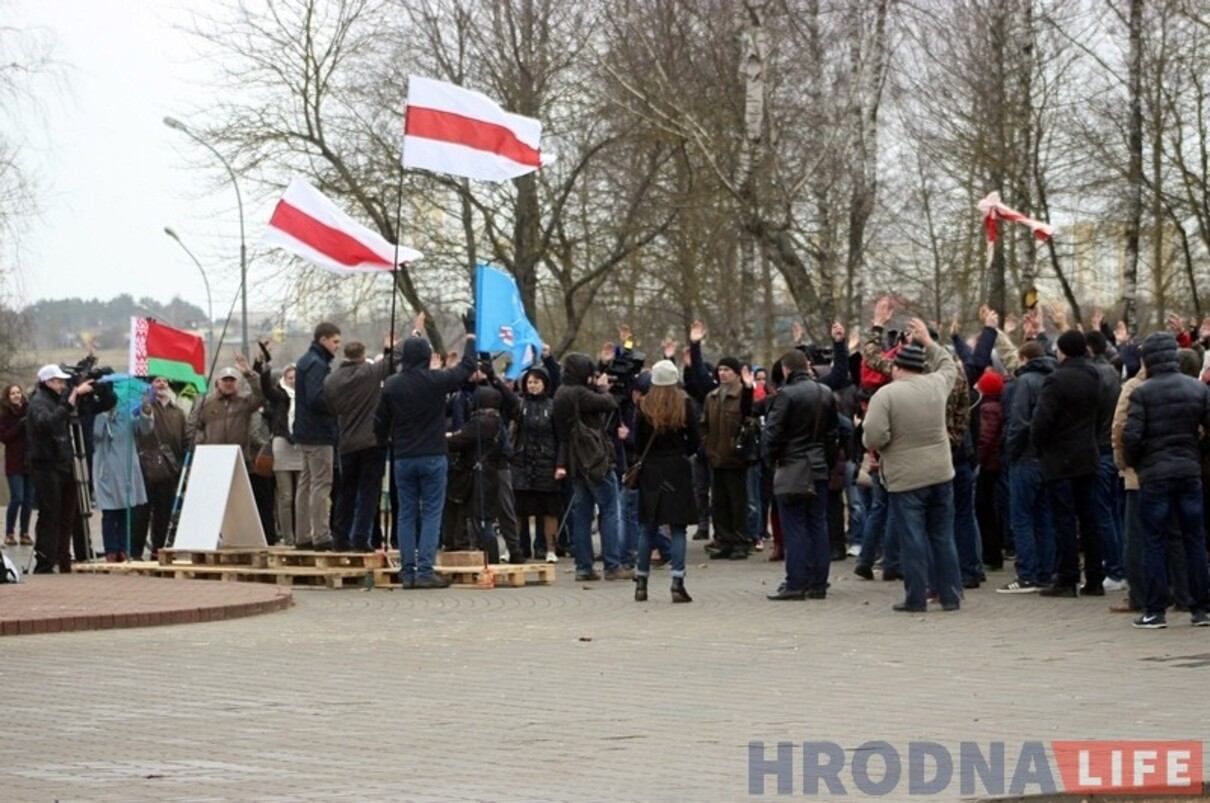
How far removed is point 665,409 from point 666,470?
495 mm

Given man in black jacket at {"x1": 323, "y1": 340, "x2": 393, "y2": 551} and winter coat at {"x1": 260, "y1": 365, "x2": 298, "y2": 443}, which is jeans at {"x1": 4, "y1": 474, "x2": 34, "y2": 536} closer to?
winter coat at {"x1": 260, "y1": 365, "x2": 298, "y2": 443}

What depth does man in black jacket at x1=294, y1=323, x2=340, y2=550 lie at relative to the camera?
21.2 meters

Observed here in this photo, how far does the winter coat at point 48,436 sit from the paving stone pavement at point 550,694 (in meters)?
4.92

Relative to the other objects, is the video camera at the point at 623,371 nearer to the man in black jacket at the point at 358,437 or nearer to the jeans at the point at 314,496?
the jeans at the point at 314,496

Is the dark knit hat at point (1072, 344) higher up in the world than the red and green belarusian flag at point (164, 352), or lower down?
lower down

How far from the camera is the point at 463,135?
2153 centimetres

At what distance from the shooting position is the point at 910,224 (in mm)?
52281

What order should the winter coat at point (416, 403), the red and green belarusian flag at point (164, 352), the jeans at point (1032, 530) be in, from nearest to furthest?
the jeans at point (1032, 530), the winter coat at point (416, 403), the red and green belarusian flag at point (164, 352)

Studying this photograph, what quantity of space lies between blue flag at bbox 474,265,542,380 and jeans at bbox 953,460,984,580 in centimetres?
471

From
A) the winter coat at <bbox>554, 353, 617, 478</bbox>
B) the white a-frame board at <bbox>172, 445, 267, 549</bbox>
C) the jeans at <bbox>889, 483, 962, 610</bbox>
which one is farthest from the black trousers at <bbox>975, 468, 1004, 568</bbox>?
the white a-frame board at <bbox>172, 445, 267, 549</bbox>

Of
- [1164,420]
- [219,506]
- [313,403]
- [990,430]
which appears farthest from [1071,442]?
[219,506]

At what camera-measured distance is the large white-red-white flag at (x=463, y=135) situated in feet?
69.6

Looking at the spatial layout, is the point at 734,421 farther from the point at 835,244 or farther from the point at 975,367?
the point at 835,244

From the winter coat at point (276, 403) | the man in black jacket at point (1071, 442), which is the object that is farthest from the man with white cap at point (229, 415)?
the man in black jacket at point (1071, 442)
